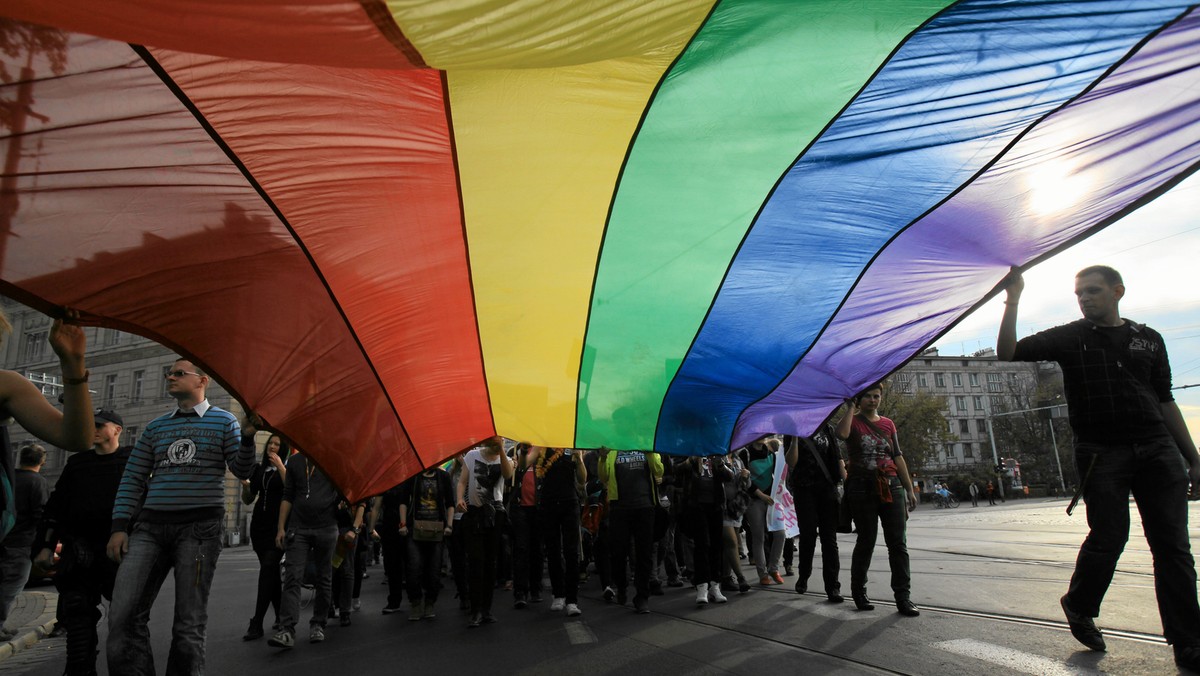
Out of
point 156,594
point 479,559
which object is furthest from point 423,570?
point 156,594

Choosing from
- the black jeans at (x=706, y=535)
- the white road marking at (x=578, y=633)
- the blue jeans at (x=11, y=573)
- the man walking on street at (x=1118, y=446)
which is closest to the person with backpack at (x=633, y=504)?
the black jeans at (x=706, y=535)

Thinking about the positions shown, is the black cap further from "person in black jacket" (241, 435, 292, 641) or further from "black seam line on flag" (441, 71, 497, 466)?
"black seam line on flag" (441, 71, 497, 466)

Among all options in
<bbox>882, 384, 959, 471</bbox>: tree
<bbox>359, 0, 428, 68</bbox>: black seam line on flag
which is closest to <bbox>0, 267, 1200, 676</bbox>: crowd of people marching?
<bbox>359, 0, 428, 68</bbox>: black seam line on flag

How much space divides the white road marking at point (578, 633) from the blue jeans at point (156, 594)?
3.05 metres

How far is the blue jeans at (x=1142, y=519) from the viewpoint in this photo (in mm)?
4176

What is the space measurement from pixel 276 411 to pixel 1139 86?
5370 millimetres

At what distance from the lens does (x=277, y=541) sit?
7383 mm

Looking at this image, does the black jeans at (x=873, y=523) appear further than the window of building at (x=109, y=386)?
No

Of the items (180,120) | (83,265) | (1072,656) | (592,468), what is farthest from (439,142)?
(592,468)

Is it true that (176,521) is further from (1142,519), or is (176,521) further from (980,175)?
(1142,519)

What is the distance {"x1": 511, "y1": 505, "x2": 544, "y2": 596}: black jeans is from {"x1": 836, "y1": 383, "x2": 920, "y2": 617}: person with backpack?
445 cm

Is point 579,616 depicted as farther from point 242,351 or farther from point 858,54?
point 858,54

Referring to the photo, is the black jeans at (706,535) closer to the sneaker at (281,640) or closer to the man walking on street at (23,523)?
the sneaker at (281,640)

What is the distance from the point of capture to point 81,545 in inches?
193
